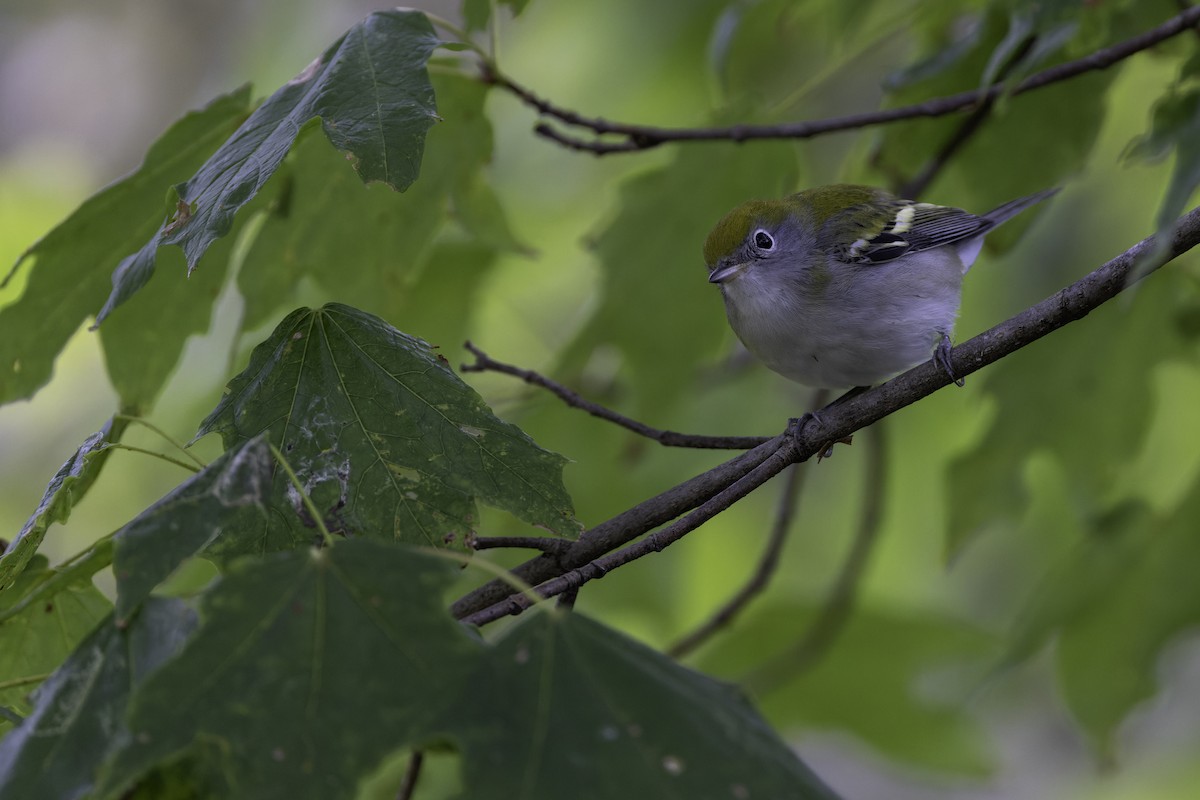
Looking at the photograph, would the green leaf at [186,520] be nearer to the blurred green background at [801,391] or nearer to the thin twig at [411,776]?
the thin twig at [411,776]

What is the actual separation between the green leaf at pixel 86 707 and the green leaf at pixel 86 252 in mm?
881

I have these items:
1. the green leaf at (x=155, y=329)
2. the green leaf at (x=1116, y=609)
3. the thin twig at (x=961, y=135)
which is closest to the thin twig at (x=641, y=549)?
the green leaf at (x=155, y=329)

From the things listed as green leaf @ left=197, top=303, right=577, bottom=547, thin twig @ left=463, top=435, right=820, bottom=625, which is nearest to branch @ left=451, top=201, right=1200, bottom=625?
thin twig @ left=463, top=435, right=820, bottom=625

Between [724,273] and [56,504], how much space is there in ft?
5.43

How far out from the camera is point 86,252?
6.89ft

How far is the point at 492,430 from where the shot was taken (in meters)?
1.58

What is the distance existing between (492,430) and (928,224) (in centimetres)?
181

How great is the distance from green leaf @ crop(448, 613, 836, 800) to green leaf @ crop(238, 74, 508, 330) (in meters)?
1.34

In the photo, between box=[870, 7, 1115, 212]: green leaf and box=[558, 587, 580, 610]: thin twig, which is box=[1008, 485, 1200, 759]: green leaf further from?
box=[558, 587, 580, 610]: thin twig

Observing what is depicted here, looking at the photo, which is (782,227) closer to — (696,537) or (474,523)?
(696,537)

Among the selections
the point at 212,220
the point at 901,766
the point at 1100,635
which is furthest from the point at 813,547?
the point at 212,220

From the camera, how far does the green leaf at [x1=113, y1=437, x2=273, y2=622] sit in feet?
4.16

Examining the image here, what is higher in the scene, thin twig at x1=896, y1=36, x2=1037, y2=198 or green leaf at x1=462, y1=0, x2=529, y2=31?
thin twig at x1=896, y1=36, x2=1037, y2=198

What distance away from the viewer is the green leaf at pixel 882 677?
3.21m
